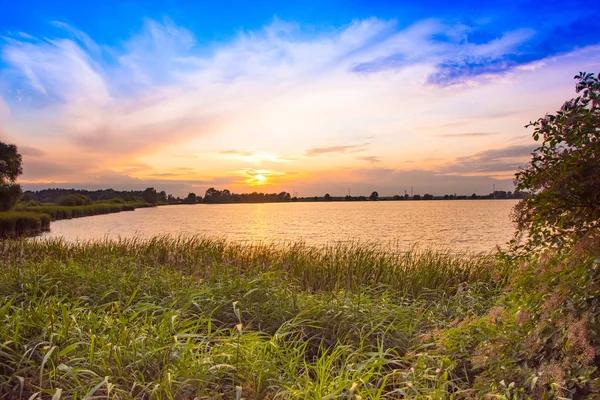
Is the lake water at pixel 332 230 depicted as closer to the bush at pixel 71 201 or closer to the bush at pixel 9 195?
the bush at pixel 9 195

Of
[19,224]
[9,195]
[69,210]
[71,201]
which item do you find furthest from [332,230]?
[71,201]

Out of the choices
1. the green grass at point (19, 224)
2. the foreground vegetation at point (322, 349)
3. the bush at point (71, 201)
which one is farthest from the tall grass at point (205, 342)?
the bush at point (71, 201)

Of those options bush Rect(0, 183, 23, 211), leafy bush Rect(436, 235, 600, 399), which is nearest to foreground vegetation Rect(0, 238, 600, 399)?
leafy bush Rect(436, 235, 600, 399)

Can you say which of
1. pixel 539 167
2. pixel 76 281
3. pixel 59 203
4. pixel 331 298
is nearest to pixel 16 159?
pixel 59 203

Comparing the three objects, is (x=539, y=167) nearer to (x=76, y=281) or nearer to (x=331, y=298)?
(x=331, y=298)

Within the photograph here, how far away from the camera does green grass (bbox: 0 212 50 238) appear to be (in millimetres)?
31312

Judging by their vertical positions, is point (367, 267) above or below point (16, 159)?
below

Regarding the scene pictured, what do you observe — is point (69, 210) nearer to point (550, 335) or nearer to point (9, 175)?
point (9, 175)

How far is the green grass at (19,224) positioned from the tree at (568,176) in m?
34.8

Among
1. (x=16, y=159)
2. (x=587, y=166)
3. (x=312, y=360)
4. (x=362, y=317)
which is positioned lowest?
(x=312, y=360)

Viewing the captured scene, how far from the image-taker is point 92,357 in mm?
3266

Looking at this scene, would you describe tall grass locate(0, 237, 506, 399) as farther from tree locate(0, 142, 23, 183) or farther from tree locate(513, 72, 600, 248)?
tree locate(0, 142, 23, 183)

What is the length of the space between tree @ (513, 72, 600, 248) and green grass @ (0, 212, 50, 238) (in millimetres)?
34799

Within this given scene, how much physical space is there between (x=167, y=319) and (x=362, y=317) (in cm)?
218
